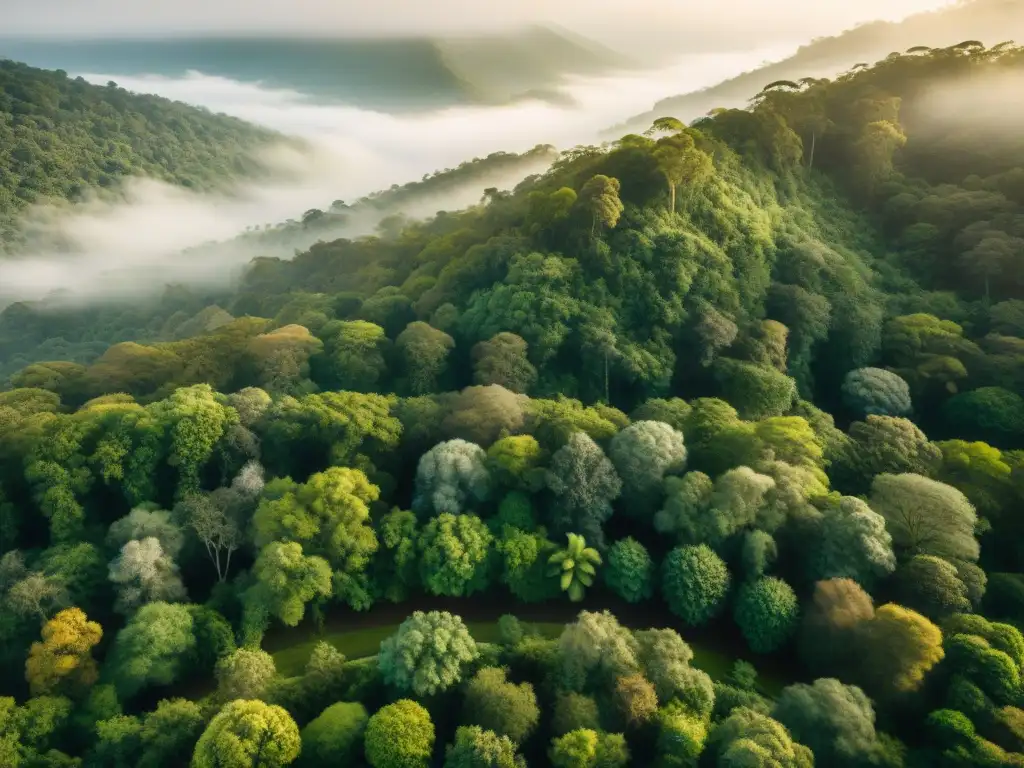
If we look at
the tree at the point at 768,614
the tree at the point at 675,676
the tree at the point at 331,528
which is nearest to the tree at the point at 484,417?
the tree at the point at 331,528

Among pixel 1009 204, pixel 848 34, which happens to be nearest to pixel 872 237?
pixel 1009 204

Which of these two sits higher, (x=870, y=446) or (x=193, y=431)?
(x=193, y=431)

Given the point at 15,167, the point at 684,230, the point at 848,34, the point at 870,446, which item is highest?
the point at 15,167

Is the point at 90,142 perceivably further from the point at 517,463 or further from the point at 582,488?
the point at 582,488

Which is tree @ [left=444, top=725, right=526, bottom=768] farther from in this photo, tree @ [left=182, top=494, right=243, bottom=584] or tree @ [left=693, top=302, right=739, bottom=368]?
tree @ [left=693, top=302, right=739, bottom=368]

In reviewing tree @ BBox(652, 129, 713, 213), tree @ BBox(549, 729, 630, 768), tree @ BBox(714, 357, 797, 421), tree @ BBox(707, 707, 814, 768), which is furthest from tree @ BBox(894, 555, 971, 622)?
tree @ BBox(652, 129, 713, 213)

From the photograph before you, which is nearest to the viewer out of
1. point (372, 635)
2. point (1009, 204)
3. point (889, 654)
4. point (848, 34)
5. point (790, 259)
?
point (889, 654)

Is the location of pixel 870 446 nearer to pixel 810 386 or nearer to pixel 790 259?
pixel 810 386
